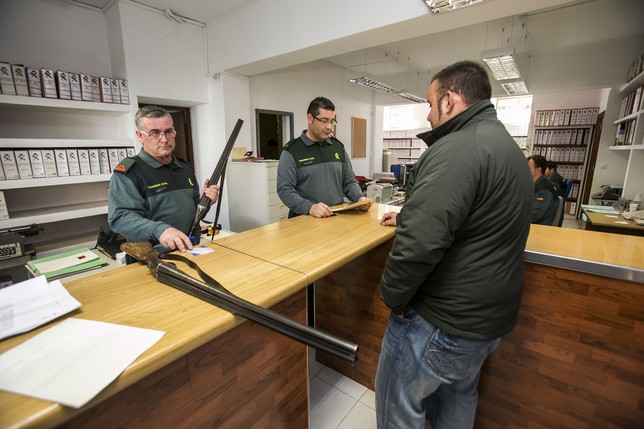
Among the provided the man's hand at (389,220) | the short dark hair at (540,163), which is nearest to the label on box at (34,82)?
the man's hand at (389,220)

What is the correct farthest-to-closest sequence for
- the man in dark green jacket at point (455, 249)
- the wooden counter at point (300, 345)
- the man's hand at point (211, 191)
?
1. the man's hand at point (211, 191)
2. the man in dark green jacket at point (455, 249)
3. the wooden counter at point (300, 345)

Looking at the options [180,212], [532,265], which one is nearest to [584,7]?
[532,265]

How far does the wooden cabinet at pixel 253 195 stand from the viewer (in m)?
3.80

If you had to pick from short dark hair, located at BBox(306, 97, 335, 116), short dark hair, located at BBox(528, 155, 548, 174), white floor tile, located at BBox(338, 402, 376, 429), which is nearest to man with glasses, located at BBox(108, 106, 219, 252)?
short dark hair, located at BBox(306, 97, 335, 116)

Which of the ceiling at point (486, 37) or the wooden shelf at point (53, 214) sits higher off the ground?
the ceiling at point (486, 37)

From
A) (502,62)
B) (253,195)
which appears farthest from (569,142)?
(253,195)

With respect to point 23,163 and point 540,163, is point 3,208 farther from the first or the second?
point 540,163

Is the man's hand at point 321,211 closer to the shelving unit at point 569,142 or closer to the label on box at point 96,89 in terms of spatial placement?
the label on box at point 96,89

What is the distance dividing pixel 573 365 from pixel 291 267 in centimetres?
131

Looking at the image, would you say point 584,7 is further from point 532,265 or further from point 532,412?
point 532,412

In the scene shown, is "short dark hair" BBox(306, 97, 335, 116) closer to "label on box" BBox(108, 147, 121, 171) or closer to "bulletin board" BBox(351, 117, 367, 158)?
"label on box" BBox(108, 147, 121, 171)

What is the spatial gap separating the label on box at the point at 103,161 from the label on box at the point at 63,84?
535 millimetres

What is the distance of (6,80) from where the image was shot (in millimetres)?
2490

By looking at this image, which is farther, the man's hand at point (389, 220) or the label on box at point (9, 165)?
the label on box at point (9, 165)
